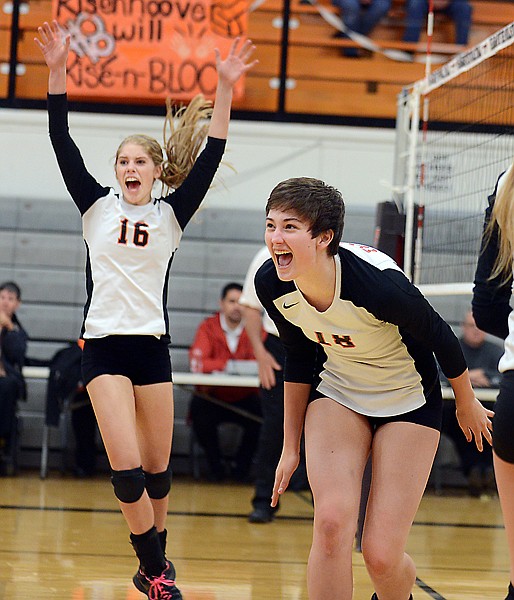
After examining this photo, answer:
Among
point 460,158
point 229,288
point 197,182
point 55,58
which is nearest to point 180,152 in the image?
point 197,182

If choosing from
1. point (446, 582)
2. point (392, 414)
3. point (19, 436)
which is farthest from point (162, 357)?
point (19, 436)

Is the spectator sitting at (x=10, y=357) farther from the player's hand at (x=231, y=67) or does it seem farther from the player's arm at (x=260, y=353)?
the player's hand at (x=231, y=67)

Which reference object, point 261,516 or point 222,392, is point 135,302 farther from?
point 222,392

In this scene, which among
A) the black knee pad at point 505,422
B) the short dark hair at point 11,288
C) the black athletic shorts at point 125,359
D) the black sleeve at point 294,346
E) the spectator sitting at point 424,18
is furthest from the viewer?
the spectator sitting at point 424,18

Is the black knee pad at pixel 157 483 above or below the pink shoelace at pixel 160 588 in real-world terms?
above

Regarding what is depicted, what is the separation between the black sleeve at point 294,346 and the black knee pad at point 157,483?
1115 mm

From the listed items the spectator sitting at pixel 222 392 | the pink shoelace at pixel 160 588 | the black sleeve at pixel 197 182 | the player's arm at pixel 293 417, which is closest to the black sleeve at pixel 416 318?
the player's arm at pixel 293 417

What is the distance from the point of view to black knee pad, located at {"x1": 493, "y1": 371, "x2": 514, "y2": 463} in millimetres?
2311

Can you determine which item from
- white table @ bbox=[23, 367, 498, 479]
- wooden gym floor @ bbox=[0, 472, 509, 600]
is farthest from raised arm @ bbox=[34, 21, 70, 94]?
white table @ bbox=[23, 367, 498, 479]

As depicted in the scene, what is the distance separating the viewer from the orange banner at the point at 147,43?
889cm

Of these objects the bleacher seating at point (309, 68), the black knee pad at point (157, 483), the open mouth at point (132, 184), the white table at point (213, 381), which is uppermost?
the bleacher seating at point (309, 68)

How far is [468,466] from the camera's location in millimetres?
8188

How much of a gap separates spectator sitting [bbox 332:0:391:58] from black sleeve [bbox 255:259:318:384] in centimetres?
675

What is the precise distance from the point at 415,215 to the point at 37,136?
4021mm
